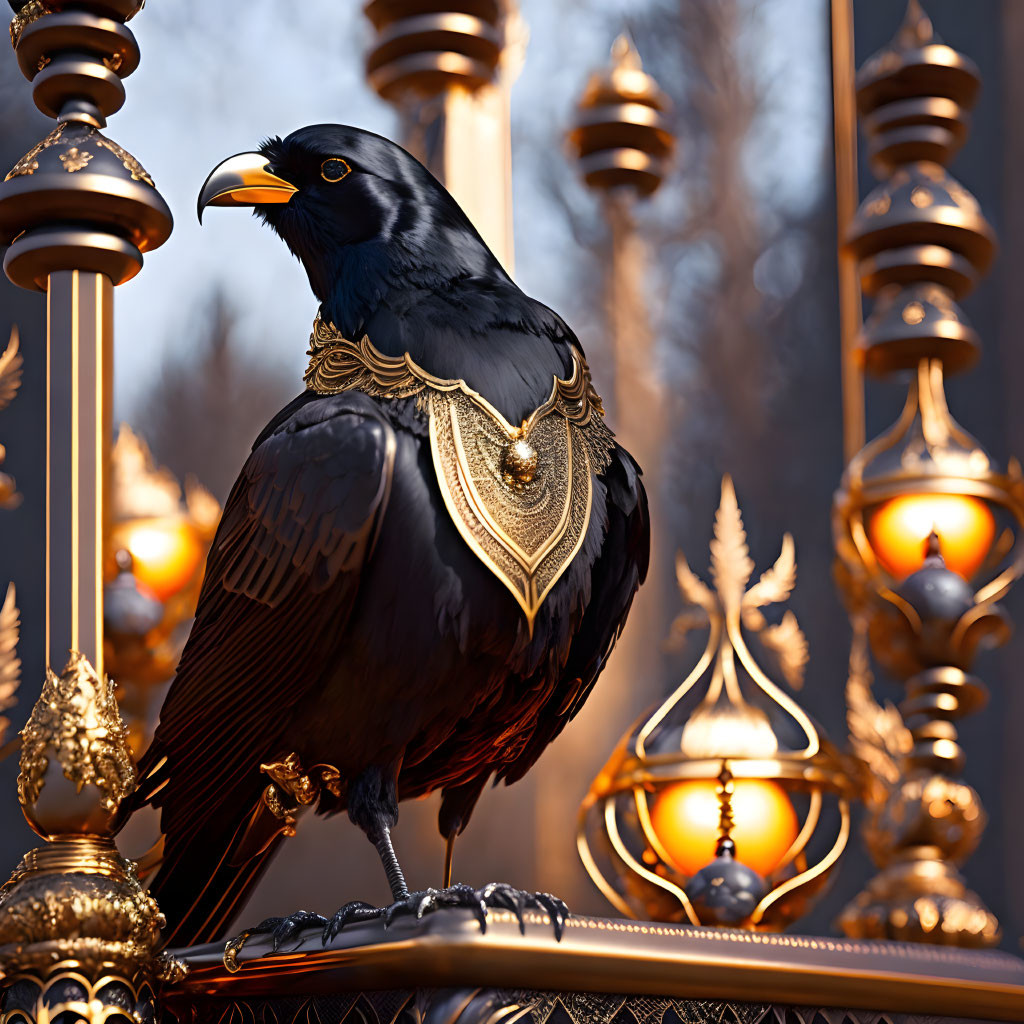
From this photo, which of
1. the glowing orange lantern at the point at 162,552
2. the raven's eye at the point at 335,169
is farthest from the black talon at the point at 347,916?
the glowing orange lantern at the point at 162,552

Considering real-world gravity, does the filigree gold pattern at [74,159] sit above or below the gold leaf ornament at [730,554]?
below

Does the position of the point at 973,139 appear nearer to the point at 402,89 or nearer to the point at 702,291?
the point at 702,291

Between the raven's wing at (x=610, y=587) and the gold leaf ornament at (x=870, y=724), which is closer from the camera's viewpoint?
the raven's wing at (x=610, y=587)

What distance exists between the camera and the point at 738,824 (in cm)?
148

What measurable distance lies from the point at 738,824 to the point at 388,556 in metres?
0.74

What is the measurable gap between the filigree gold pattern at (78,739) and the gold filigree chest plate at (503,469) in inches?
7.9

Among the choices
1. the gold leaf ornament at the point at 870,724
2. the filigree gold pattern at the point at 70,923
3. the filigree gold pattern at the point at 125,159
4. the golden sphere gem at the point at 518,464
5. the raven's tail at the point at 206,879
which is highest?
the gold leaf ornament at the point at 870,724

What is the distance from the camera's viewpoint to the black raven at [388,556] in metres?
0.84

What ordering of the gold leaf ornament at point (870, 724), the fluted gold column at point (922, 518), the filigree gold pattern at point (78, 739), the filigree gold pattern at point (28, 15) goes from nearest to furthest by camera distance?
the filigree gold pattern at point (78, 739), the filigree gold pattern at point (28, 15), the fluted gold column at point (922, 518), the gold leaf ornament at point (870, 724)

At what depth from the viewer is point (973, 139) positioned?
213 cm

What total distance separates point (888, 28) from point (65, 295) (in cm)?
142

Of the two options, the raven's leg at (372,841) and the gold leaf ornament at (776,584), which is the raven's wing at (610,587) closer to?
the raven's leg at (372,841)

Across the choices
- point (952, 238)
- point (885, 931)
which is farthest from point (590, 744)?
point (952, 238)

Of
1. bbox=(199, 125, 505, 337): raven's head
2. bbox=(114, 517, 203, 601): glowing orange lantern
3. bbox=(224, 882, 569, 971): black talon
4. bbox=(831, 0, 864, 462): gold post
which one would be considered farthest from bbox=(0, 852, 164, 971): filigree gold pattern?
bbox=(831, 0, 864, 462): gold post
